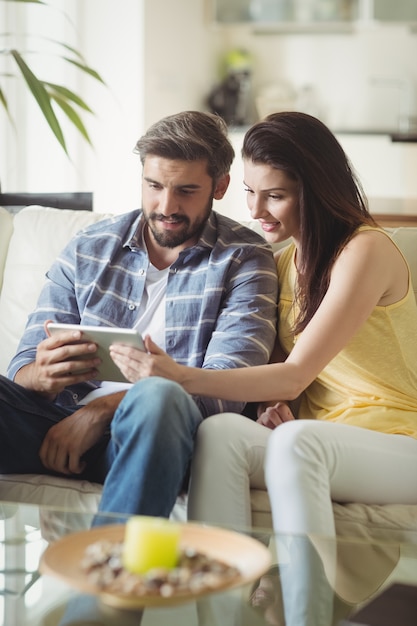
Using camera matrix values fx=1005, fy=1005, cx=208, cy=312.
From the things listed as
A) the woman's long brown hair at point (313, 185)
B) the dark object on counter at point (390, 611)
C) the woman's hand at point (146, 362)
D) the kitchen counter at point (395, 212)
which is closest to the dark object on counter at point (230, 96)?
the kitchen counter at point (395, 212)

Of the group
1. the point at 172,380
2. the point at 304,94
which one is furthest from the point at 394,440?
the point at 304,94

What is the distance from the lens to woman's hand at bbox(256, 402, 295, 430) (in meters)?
2.15

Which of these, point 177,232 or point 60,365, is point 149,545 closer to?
point 60,365

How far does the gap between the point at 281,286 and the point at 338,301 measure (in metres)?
0.31

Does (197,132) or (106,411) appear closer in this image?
(106,411)

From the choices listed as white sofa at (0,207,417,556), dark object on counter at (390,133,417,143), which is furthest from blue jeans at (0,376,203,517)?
dark object on counter at (390,133,417,143)

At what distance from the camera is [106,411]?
208 centimetres

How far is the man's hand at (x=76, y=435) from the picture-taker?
207 centimetres

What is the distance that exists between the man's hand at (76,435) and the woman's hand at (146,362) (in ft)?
0.46

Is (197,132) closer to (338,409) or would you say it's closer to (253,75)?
(338,409)

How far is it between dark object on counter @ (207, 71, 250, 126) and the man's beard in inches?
166

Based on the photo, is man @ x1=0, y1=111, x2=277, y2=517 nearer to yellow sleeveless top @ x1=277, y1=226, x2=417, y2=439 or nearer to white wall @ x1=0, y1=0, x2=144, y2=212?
yellow sleeveless top @ x1=277, y1=226, x2=417, y2=439

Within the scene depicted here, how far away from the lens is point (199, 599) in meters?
1.31

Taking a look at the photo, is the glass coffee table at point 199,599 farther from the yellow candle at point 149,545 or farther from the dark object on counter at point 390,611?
the yellow candle at point 149,545
